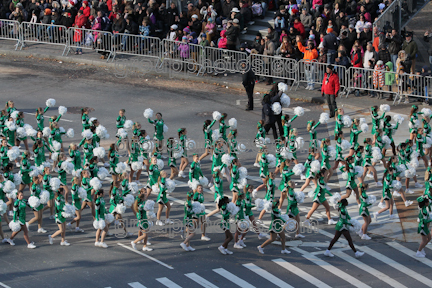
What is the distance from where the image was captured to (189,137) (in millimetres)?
22594

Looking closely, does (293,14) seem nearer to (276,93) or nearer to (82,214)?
(276,93)

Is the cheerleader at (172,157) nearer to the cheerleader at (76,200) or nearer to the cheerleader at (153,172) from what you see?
the cheerleader at (153,172)

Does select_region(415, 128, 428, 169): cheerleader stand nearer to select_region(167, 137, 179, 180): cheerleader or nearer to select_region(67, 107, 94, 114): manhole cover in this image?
select_region(167, 137, 179, 180): cheerleader

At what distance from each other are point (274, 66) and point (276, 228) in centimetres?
1190

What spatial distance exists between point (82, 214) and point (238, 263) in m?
4.38

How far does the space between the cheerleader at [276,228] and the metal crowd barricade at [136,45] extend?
14.0 meters

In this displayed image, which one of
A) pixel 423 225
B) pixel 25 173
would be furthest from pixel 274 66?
pixel 423 225

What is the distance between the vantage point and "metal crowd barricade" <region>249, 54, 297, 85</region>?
26.6 meters

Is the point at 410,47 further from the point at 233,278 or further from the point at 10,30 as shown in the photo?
the point at 10,30

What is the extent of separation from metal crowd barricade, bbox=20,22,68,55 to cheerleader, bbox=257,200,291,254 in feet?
55.3

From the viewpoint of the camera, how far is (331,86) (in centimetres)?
2388

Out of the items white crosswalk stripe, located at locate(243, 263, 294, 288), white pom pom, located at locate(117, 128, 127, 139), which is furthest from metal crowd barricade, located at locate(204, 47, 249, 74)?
white crosswalk stripe, located at locate(243, 263, 294, 288)

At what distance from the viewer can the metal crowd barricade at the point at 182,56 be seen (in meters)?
28.1

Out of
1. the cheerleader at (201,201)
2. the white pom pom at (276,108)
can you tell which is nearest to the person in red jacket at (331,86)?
the white pom pom at (276,108)
